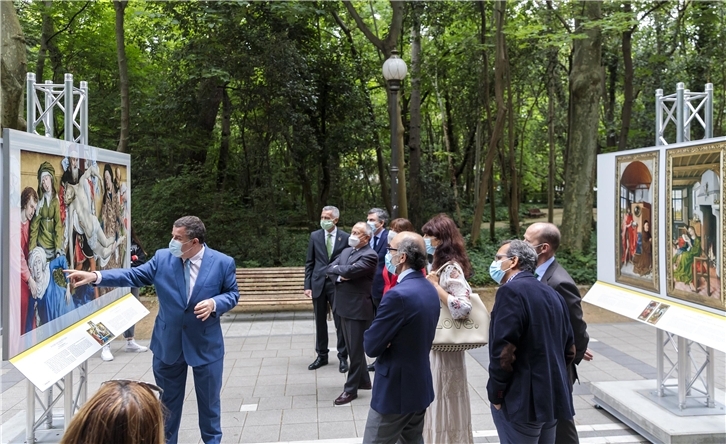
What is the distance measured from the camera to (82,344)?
4.52 m

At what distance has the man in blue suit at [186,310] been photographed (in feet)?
15.4

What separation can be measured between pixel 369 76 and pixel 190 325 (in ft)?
45.6

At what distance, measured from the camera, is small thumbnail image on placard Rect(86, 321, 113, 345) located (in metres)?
4.82

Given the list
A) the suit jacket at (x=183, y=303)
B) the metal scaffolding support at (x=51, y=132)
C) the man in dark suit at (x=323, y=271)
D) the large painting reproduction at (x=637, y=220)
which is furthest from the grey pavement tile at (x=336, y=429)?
the large painting reproduction at (x=637, y=220)

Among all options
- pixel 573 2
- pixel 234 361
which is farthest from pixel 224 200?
pixel 573 2

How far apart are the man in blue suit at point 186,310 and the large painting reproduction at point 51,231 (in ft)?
1.05

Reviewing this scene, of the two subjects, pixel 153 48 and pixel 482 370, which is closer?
pixel 482 370

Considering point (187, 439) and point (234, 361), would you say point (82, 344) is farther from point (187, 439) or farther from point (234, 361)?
point (234, 361)

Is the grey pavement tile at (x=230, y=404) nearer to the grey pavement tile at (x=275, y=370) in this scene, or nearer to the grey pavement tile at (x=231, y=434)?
the grey pavement tile at (x=231, y=434)

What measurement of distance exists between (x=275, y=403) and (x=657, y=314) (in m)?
4.05

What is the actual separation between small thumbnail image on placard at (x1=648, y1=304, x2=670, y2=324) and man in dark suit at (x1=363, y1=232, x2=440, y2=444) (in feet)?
8.86

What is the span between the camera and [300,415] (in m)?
6.09

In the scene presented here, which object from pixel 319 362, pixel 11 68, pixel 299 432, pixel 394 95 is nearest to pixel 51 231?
pixel 299 432

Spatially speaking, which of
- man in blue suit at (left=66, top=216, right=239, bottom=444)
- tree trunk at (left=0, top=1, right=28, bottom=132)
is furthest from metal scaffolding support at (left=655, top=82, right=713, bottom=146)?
tree trunk at (left=0, top=1, right=28, bottom=132)
